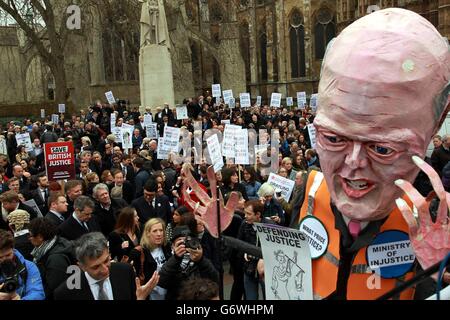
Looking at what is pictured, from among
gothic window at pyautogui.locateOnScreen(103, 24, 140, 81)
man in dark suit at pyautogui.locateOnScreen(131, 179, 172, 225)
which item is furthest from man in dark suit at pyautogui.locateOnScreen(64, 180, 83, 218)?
gothic window at pyautogui.locateOnScreen(103, 24, 140, 81)

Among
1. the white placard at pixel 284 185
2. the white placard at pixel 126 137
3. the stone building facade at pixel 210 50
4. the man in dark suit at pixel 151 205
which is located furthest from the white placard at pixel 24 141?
the stone building facade at pixel 210 50

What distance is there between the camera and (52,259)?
15.4 ft

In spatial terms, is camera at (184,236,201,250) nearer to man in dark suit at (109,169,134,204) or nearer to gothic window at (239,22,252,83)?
man in dark suit at (109,169,134,204)

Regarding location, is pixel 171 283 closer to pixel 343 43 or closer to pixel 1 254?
pixel 1 254

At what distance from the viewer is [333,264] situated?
135 inches

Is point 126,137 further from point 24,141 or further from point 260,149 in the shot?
point 260,149

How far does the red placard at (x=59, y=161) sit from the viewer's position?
29.4 ft

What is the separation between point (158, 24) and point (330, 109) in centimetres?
1678

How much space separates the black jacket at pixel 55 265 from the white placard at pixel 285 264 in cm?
188

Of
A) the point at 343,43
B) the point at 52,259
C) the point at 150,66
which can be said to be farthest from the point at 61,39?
the point at 343,43

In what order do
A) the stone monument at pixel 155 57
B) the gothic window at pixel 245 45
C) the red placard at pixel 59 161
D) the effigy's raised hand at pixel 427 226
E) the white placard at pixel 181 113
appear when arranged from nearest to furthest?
the effigy's raised hand at pixel 427 226 → the red placard at pixel 59 161 → the white placard at pixel 181 113 → the stone monument at pixel 155 57 → the gothic window at pixel 245 45

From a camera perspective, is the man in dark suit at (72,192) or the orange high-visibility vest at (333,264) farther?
the man in dark suit at (72,192)

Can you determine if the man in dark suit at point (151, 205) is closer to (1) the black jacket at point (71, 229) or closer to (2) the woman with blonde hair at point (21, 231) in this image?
(1) the black jacket at point (71, 229)
